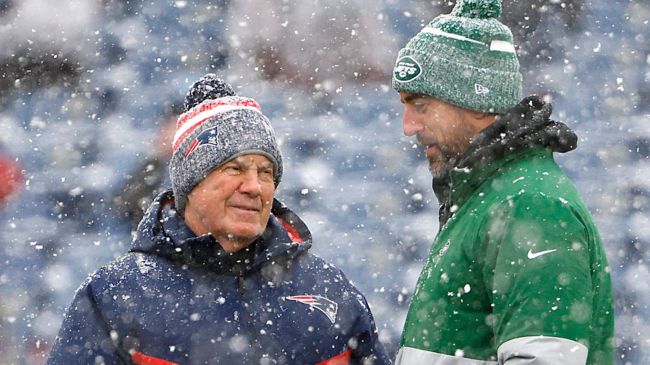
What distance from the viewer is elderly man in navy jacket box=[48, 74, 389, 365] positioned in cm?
296

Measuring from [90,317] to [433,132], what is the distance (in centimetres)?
106

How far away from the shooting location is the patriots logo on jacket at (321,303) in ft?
10.3

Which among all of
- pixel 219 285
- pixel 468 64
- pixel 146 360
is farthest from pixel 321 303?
pixel 468 64

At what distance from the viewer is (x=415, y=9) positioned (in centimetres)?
554

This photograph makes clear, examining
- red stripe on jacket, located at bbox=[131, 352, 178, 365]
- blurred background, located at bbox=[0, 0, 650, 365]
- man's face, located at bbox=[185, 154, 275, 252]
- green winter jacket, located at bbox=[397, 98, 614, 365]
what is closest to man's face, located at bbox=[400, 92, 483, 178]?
green winter jacket, located at bbox=[397, 98, 614, 365]

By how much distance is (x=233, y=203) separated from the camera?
10.1 ft

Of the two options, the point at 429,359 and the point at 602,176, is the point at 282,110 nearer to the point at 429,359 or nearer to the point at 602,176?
the point at 602,176

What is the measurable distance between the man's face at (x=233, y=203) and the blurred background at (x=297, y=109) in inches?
88.1

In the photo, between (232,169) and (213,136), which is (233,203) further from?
(213,136)

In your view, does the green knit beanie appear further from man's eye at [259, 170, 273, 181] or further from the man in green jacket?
man's eye at [259, 170, 273, 181]

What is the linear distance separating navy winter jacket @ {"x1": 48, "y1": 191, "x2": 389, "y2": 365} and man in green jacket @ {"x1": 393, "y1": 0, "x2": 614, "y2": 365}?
491 millimetres

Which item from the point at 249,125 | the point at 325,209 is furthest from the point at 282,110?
the point at 249,125

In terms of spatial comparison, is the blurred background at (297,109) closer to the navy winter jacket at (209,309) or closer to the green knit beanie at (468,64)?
the navy winter jacket at (209,309)

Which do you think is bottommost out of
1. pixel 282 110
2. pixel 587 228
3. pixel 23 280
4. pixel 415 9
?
pixel 23 280
